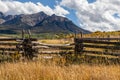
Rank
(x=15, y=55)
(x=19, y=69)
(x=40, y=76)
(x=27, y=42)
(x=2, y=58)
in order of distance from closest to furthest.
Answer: (x=40, y=76) < (x=19, y=69) < (x=2, y=58) < (x=15, y=55) < (x=27, y=42)

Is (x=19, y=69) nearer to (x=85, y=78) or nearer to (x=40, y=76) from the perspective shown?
(x=40, y=76)

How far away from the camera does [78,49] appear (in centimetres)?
1711

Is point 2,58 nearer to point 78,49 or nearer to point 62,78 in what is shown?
point 78,49

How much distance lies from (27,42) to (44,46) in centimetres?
105

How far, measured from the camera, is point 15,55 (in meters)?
15.8

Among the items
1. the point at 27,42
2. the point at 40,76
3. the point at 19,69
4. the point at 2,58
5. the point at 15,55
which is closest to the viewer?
the point at 40,76

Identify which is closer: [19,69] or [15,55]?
[19,69]

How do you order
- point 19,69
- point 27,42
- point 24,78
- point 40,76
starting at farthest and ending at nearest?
point 27,42
point 19,69
point 40,76
point 24,78

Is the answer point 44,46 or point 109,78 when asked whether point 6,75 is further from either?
point 44,46

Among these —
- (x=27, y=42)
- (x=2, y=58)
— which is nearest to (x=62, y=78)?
(x=2, y=58)

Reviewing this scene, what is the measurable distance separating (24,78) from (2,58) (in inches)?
317

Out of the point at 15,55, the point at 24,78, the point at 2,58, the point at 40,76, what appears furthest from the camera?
the point at 15,55

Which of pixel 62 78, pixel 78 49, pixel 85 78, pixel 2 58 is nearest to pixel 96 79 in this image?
pixel 85 78

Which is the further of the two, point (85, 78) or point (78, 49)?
point (78, 49)
